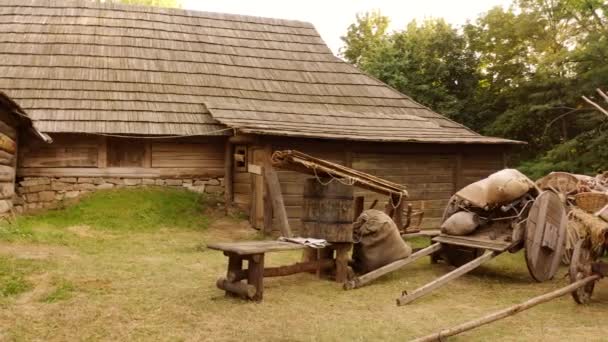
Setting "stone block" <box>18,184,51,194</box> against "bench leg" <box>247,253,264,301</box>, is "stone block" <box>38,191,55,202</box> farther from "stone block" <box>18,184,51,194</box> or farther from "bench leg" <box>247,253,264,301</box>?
"bench leg" <box>247,253,264,301</box>

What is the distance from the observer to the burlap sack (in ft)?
25.5

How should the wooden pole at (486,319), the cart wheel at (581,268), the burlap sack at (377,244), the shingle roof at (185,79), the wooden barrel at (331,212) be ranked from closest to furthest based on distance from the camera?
the wooden pole at (486,319), the cart wheel at (581,268), the wooden barrel at (331,212), the burlap sack at (377,244), the shingle roof at (185,79)

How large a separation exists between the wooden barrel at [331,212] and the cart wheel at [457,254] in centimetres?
213

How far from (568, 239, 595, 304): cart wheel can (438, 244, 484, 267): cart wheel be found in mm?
2052

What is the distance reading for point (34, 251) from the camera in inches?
340

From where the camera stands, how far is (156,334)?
5160 mm

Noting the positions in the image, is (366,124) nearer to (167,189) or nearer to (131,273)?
(167,189)

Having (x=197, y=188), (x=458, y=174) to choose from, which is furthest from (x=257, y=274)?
(x=458, y=174)

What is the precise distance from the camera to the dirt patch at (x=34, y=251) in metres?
8.23

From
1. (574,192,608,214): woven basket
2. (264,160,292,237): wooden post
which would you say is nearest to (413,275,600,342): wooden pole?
(574,192,608,214): woven basket

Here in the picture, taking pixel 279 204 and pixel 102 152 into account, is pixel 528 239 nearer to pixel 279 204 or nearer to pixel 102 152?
pixel 279 204

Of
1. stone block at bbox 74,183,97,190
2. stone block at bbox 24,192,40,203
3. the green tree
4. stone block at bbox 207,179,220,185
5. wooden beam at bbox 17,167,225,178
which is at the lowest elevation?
stone block at bbox 24,192,40,203

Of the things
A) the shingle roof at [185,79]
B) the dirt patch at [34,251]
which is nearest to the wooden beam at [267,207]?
the shingle roof at [185,79]

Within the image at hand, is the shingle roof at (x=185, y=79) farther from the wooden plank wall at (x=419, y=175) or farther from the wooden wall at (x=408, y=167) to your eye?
the wooden plank wall at (x=419, y=175)
